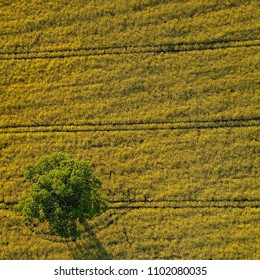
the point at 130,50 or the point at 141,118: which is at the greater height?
the point at 130,50

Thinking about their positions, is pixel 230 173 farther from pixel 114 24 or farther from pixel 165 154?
pixel 114 24

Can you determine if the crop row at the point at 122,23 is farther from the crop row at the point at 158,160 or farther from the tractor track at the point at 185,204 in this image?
the tractor track at the point at 185,204

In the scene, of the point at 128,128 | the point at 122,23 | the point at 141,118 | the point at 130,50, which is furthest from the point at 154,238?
the point at 122,23

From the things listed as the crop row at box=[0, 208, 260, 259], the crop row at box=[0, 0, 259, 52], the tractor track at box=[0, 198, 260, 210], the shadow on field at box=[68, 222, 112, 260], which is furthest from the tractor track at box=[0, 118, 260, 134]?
the shadow on field at box=[68, 222, 112, 260]

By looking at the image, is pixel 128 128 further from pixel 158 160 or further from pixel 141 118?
pixel 158 160

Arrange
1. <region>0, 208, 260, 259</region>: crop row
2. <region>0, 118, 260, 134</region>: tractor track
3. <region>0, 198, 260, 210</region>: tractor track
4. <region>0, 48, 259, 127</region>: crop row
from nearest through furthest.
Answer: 1. <region>0, 208, 260, 259</region>: crop row
2. <region>0, 198, 260, 210</region>: tractor track
3. <region>0, 118, 260, 134</region>: tractor track
4. <region>0, 48, 259, 127</region>: crop row

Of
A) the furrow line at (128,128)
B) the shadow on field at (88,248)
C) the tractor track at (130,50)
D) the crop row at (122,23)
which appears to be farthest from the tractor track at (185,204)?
the crop row at (122,23)

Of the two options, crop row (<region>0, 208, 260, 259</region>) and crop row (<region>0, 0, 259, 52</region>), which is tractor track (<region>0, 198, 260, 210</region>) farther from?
crop row (<region>0, 0, 259, 52</region>)
